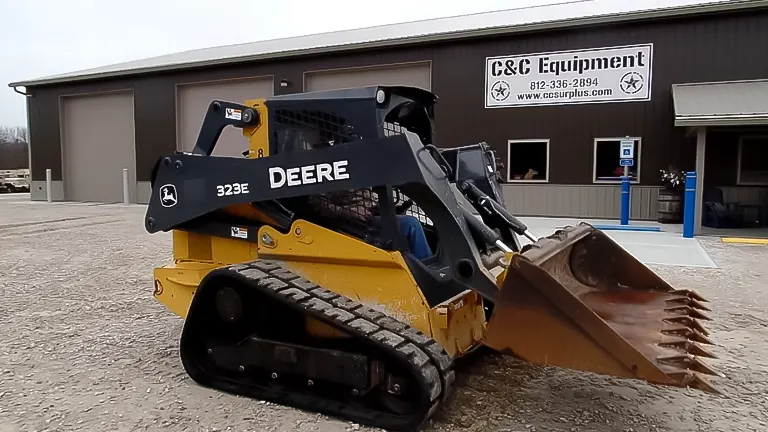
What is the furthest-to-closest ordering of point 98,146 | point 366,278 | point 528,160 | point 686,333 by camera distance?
point 98,146, point 528,160, point 366,278, point 686,333

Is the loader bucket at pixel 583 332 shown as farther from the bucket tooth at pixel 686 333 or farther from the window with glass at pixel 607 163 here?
the window with glass at pixel 607 163

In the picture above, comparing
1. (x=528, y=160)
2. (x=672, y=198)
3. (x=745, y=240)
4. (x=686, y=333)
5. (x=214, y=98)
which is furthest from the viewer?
(x=214, y=98)

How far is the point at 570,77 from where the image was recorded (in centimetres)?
1372

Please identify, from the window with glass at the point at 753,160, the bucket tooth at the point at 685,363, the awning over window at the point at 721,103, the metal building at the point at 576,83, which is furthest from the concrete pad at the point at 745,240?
the bucket tooth at the point at 685,363

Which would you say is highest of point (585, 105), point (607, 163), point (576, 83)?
point (576, 83)

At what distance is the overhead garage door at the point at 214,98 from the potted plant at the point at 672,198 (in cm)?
1099

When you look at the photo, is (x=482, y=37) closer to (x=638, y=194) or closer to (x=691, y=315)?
(x=638, y=194)

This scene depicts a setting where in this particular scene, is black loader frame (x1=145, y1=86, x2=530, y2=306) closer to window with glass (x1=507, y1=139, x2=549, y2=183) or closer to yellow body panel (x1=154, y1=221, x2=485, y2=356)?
yellow body panel (x1=154, y1=221, x2=485, y2=356)

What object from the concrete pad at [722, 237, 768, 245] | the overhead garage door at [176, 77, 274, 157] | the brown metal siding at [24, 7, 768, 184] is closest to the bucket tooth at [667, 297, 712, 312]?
the concrete pad at [722, 237, 768, 245]

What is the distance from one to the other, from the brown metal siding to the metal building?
0.03m

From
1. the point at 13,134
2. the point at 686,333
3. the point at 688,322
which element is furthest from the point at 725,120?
the point at 13,134

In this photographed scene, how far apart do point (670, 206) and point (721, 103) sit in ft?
7.85

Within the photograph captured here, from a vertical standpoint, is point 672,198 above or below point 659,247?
above

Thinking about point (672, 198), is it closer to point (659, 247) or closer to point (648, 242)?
point (648, 242)
